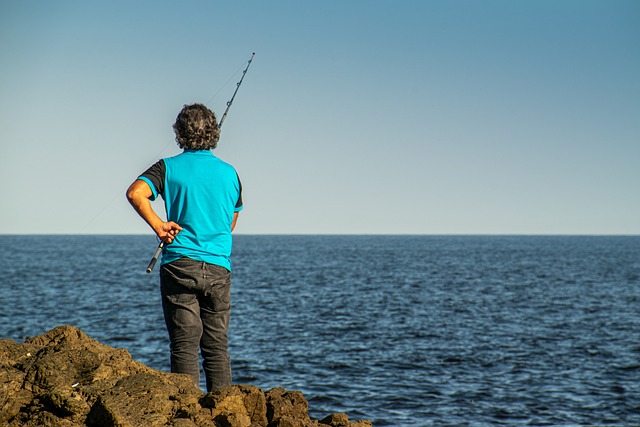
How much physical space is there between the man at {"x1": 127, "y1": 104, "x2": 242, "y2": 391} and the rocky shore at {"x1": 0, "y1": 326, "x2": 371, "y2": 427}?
1.60ft

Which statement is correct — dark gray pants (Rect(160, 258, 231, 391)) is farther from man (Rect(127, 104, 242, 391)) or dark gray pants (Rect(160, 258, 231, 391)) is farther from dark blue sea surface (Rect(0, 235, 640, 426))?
dark blue sea surface (Rect(0, 235, 640, 426))

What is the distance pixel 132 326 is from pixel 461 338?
504 inches

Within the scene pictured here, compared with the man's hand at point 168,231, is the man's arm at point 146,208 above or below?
above

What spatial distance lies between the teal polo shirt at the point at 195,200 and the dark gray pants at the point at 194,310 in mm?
102

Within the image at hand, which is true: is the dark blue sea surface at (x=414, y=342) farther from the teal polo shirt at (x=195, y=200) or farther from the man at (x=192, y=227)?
the teal polo shirt at (x=195, y=200)

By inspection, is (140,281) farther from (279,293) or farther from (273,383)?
(273,383)

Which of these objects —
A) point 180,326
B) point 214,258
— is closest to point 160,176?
point 214,258

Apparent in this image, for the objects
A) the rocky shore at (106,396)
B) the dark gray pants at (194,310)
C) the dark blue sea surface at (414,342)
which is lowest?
the dark blue sea surface at (414,342)

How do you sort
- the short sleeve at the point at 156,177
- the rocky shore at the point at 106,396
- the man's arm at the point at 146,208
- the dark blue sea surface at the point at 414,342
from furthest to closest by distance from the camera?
1. the dark blue sea surface at the point at 414,342
2. the short sleeve at the point at 156,177
3. the man's arm at the point at 146,208
4. the rocky shore at the point at 106,396

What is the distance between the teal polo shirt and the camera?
5.47 metres

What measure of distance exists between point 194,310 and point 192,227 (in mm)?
696

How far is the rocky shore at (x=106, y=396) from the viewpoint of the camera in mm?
4438

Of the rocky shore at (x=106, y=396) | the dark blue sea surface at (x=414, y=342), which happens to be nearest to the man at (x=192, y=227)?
the rocky shore at (x=106, y=396)

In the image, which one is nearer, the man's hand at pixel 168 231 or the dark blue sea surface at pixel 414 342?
the man's hand at pixel 168 231
